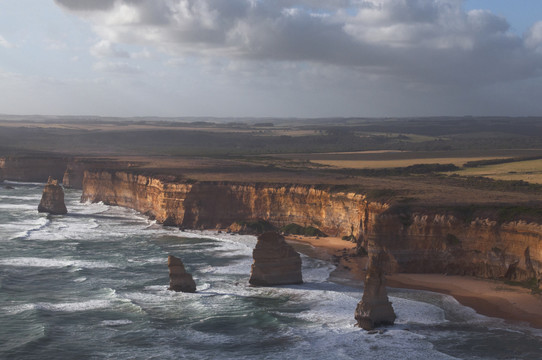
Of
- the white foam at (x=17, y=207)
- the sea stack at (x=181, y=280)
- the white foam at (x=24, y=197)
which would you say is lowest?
the white foam at (x=24, y=197)

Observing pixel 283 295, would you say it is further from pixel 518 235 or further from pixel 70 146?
pixel 70 146

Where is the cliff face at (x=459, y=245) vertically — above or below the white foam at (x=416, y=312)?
above

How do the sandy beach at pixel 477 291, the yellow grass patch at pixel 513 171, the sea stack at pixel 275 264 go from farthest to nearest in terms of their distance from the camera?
the yellow grass patch at pixel 513 171 → the sea stack at pixel 275 264 → the sandy beach at pixel 477 291

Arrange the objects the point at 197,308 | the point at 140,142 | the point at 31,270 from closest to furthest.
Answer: the point at 197,308, the point at 31,270, the point at 140,142

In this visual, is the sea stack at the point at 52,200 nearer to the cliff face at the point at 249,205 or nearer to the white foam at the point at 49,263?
the cliff face at the point at 249,205

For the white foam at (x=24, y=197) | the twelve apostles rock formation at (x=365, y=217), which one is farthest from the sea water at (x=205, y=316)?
the white foam at (x=24, y=197)

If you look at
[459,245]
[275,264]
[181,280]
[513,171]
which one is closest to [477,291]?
[459,245]

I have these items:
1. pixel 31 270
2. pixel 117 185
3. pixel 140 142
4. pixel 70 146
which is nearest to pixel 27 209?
pixel 117 185
